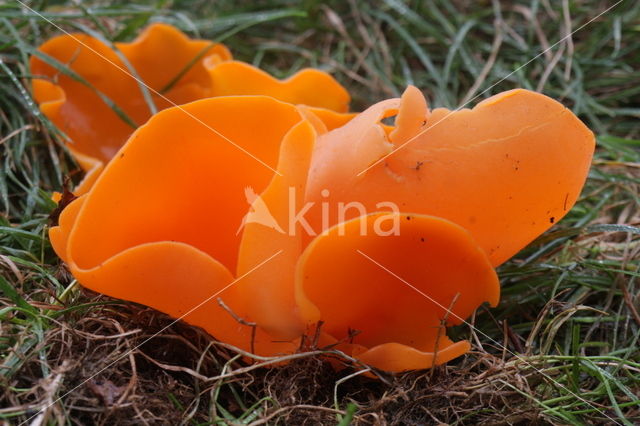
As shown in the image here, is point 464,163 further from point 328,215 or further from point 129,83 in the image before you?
point 129,83

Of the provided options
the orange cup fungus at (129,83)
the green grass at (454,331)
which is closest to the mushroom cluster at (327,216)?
the green grass at (454,331)

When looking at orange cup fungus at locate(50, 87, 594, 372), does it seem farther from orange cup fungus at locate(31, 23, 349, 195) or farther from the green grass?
orange cup fungus at locate(31, 23, 349, 195)

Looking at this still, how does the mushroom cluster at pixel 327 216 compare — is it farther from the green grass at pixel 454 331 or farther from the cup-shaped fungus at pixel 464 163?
the green grass at pixel 454 331

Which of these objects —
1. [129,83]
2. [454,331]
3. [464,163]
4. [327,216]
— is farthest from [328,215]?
[129,83]

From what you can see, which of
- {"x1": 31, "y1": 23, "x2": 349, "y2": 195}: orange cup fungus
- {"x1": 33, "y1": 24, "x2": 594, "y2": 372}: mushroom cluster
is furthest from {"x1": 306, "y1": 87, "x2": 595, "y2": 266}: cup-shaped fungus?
{"x1": 31, "y1": 23, "x2": 349, "y2": 195}: orange cup fungus

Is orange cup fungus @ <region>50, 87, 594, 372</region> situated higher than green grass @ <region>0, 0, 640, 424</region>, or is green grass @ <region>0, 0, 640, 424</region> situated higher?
orange cup fungus @ <region>50, 87, 594, 372</region>

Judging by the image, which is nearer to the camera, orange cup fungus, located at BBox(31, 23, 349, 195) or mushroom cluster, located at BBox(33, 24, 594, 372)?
mushroom cluster, located at BBox(33, 24, 594, 372)

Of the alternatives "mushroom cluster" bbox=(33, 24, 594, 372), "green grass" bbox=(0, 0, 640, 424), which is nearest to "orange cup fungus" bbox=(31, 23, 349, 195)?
"green grass" bbox=(0, 0, 640, 424)

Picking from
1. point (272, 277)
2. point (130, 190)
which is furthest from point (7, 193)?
point (272, 277)
